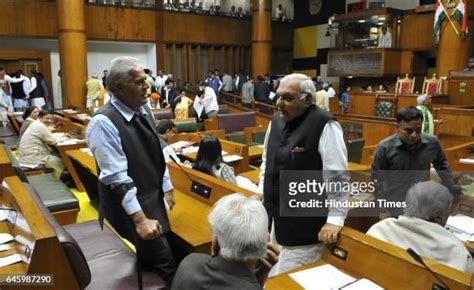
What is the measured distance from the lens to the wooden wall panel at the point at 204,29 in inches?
507

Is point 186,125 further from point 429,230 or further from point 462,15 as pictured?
point 462,15

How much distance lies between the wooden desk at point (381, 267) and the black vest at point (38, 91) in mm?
10104

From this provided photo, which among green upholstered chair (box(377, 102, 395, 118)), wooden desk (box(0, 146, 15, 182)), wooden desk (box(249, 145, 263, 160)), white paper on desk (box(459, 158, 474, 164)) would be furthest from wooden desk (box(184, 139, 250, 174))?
green upholstered chair (box(377, 102, 395, 118))

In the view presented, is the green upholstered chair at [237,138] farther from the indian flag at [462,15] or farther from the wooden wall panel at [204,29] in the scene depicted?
the wooden wall panel at [204,29]

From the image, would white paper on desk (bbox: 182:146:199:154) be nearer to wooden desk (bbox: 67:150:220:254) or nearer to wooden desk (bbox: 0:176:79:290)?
wooden desk (bbox: 67:150:220:254)

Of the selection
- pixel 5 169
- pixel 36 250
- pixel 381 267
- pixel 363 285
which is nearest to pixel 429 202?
pixel 381 267

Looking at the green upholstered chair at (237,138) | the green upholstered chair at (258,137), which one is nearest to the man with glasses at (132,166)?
the green upholstered chair at (237,138)

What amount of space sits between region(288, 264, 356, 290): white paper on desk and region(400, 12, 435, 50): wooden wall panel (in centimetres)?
1142

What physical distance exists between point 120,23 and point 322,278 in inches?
460

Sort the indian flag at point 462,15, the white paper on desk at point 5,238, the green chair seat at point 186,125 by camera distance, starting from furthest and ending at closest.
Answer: the indian flag at point 462,15 < the green chair seat at point 186,125 < the white paper on desk at point 5,238

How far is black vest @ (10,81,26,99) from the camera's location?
979 cm

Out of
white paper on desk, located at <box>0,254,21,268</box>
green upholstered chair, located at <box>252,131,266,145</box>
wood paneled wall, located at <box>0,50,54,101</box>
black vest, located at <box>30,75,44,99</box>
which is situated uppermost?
wood paneled wall, located at <box>0,50,54,101</box>

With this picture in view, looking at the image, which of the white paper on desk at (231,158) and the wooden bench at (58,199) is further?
the white paper on desk at (231,158)

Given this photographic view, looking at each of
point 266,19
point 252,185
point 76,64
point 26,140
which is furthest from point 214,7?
point 252,185
